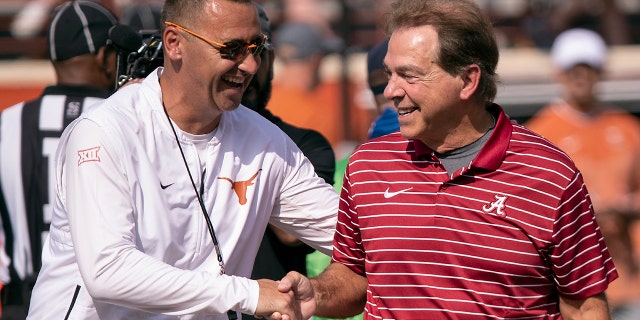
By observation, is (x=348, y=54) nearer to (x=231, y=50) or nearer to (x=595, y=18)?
(x=595, y=18)

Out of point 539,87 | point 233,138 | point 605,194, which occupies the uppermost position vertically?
point 233,138

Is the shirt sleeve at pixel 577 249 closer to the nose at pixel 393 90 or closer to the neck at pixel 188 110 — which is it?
the nose at pixel 393 90

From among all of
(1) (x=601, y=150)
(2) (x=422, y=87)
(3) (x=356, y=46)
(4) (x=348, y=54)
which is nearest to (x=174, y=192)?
(2) (x=422, y=87)

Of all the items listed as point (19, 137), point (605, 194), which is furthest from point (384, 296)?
point (605, 194)

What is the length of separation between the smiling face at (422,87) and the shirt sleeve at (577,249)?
49cm

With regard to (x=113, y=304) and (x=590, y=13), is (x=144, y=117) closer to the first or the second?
(x=113, y=304)

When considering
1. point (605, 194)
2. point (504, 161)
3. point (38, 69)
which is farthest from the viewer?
point (38, 69)

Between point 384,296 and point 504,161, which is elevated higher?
point 504,161

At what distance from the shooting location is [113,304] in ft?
13.1

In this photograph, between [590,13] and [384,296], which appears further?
[590,13]

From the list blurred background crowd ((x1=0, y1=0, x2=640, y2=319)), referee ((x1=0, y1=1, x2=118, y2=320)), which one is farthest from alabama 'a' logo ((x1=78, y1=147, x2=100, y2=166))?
blurred background crowd ((x1=0, y1=0, x2=640, y2=319))

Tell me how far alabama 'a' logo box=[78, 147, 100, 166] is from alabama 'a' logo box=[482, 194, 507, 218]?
4.12 ft

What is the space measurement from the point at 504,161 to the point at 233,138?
1004 mm

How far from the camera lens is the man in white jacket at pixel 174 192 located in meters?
3.84
